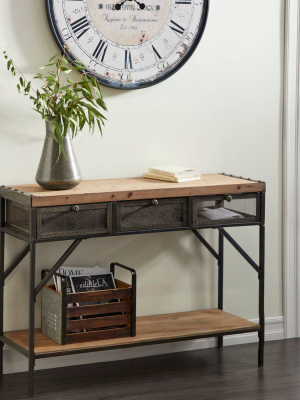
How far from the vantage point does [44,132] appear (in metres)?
3.26

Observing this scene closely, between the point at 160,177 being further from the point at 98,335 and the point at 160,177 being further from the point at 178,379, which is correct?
the point at 178,379

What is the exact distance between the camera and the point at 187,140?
3.59 metres

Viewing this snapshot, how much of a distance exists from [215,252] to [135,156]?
69 centimetres

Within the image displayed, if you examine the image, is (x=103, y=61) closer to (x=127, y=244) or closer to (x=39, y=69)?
(x=39, y=69)


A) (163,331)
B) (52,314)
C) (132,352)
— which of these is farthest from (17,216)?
(132,352)

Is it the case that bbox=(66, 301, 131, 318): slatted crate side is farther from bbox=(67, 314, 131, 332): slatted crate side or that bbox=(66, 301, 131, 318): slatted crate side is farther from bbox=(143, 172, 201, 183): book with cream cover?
bbox=(143, 172, 201, 183): book with cream cover

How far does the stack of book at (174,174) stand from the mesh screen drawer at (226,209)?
154 mm

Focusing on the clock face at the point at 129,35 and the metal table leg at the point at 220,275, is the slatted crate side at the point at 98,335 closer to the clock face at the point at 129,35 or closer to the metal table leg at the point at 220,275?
the metal table leg at the point at 220,275

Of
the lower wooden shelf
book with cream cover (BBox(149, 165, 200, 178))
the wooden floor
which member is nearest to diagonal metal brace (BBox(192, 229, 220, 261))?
the lower wooden shelf

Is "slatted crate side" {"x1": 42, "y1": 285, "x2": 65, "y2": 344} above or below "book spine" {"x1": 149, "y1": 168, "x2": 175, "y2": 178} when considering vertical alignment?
below

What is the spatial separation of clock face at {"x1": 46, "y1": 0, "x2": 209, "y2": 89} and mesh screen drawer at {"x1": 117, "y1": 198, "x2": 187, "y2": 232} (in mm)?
657

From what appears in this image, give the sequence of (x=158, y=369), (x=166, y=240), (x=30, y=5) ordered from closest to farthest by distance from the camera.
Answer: (x=30, y=5) → (x=158, y=369) → (x=166, y=240)

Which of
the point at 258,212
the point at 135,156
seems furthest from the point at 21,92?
the point at 258,212

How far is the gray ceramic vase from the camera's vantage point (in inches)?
117
